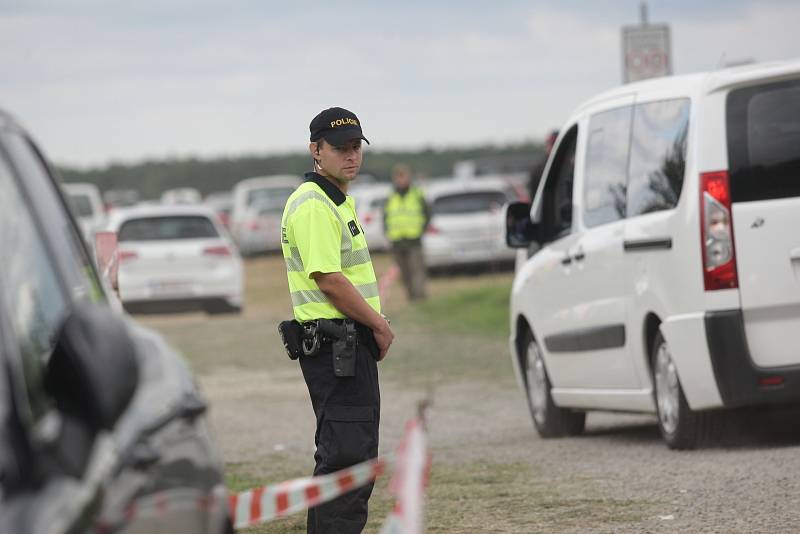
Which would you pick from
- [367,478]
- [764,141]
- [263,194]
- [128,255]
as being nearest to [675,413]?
[764,141]

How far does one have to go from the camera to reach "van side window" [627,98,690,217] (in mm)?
9859

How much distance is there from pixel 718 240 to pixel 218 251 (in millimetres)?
17145

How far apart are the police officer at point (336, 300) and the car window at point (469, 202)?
24.8 meters

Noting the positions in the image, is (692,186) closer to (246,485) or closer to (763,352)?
(763,352)

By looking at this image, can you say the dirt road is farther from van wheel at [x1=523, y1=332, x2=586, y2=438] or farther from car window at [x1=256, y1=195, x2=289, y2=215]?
car window at [x1=256, y1=195, x2=289, y2=215]

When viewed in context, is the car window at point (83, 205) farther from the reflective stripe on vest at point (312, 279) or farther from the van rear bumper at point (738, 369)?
the reflective stripe on vest at point (312, 279)

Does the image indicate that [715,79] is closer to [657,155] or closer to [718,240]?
[657,155]

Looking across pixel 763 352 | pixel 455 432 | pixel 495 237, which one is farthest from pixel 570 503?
pixel 495 237

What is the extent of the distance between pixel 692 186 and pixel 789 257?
0.61 metres

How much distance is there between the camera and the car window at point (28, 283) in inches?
150

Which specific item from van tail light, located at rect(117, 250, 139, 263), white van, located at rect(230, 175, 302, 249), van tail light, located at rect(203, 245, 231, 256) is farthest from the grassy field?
white van, located at rect(230, 175, 302, 249)

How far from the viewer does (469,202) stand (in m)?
32.2

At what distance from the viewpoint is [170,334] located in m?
25.9

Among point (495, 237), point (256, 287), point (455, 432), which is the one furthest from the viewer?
point (256, 287)
